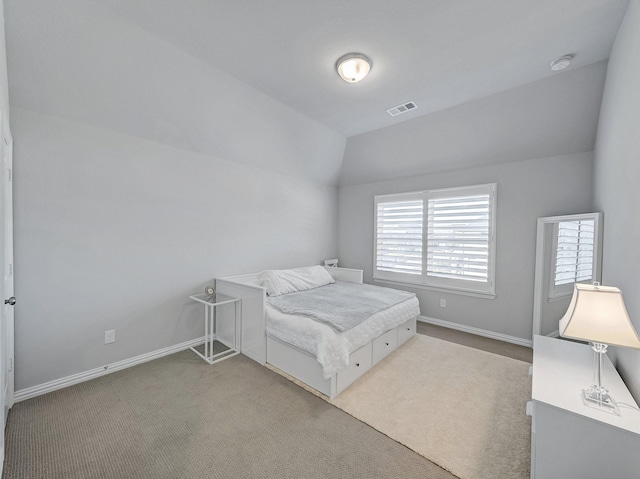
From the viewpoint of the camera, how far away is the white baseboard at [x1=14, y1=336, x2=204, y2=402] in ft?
7.17

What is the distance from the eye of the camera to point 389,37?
2.04m

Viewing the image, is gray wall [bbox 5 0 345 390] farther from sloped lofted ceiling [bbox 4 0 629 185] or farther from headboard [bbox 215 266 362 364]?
headboard [bbox 215 266 362 364]

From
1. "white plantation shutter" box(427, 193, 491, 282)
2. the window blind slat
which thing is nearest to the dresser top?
"white plantation shutter" box(427, 193, 491, 282)

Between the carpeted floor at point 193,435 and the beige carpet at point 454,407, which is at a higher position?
the beige carpet at point 454,407

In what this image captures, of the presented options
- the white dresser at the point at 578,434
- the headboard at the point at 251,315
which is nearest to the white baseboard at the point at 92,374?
the headboard at the point at 251,315

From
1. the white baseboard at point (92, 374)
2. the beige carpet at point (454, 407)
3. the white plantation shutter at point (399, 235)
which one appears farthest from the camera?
the white plantation shutter at point (399, 235)

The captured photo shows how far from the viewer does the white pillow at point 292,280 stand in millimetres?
3365

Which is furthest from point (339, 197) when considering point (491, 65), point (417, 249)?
point (491, 65)

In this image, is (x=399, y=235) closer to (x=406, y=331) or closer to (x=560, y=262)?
(x=406, y=331)

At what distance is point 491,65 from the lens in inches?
94.2

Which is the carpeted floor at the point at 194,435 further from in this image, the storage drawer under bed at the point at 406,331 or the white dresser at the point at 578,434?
the storage drawer under bed at the point at 406,331

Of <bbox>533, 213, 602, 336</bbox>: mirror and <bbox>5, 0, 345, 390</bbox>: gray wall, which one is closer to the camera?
<bbox>5, 0, 345, 390</bbox>: gray wall

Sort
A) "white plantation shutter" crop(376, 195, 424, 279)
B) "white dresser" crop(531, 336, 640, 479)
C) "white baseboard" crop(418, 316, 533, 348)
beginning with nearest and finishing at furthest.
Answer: "white dresser" crop(531, 336, 640, 479) < "white baseboard" crop(418, 316, 533, 348) < "white plantation shutter" crop(376, 195, 424, 279)

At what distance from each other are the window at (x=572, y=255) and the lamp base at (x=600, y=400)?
1.84 metres
